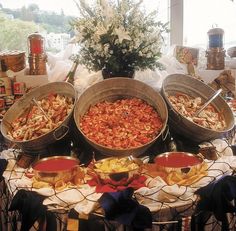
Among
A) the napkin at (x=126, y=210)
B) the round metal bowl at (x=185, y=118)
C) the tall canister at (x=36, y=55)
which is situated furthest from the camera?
the tall canister at (x=36, y=55)

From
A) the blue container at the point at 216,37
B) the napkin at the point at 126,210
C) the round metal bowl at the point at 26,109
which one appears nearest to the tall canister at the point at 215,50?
the blue container at the point at 216,37

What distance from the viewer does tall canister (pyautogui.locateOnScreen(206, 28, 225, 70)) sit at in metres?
2.16

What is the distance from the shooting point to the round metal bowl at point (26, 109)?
1.53 m

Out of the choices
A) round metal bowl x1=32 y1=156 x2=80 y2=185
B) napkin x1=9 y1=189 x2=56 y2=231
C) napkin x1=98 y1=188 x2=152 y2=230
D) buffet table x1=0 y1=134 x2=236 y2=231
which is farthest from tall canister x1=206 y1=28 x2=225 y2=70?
napkin x1=9 y1=189 x2=56 y2=231

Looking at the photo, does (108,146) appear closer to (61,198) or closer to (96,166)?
(96,166)

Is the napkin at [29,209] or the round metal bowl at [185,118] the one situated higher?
the round metal bowl at [185,118]

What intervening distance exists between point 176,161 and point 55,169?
1.61ft

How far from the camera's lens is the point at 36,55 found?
1994mm

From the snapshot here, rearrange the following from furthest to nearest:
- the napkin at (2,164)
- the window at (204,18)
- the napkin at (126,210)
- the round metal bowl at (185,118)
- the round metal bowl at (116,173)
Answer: the window at (204,18), the round metal bowl at (185,118), the napkin at (2,164), the round metal bowl at (116,173), the napkin at (126,210)

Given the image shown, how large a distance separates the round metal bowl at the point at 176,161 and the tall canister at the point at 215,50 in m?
1.01

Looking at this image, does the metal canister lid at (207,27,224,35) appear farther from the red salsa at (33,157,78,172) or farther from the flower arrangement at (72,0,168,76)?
the red salsa at (33,157,78,172)

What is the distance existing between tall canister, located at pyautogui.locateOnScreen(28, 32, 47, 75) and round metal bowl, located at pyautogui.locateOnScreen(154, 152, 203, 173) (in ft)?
3.16

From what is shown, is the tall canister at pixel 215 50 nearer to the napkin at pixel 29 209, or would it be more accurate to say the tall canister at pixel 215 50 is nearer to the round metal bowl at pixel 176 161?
the round metal bowl at pixel 176 161

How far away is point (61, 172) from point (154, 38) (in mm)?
836
